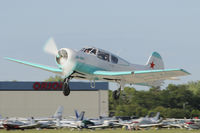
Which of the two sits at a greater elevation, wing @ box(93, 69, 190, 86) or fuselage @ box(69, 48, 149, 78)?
fuselage @ box(69, 48, 149, 78)

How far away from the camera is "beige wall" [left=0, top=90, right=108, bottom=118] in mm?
71062

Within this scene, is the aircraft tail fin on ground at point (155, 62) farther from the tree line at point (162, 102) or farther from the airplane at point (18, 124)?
the tree line at point (162, 102)

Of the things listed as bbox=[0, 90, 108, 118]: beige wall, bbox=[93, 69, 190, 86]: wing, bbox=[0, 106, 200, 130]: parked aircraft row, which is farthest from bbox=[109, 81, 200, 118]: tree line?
bbox=[93, 69, 190, 86]: wing

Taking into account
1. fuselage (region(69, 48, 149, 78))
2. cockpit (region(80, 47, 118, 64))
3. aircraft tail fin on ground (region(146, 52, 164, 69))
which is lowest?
fuselage (region(69, 48, 149, 78))

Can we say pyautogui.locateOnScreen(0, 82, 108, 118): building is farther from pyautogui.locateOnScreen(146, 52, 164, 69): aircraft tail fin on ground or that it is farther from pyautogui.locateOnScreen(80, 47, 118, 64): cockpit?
pyautogui.locateOnScreen(80, 47, 118, 64): cockpit

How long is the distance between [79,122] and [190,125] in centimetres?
1725

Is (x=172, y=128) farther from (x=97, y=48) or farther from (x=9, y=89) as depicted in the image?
(x=97, y=48)

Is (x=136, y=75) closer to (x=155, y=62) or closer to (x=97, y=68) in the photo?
(x=97, y=68)

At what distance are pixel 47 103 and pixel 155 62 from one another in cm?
4343

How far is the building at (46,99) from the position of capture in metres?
71.1

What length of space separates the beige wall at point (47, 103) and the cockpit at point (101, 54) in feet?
158

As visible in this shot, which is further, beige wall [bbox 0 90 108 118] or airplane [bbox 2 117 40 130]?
beige wall [bbox 0 90 108 118]

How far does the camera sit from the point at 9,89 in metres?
71.4

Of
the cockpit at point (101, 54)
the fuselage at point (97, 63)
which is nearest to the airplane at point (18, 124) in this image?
the fuselage at point (97, 63)
